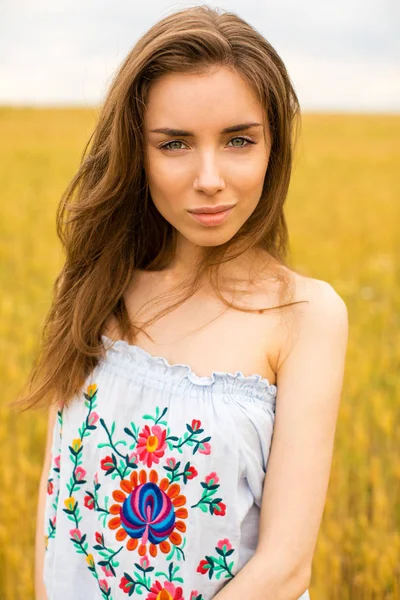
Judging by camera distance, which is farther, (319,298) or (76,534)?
(76,534)

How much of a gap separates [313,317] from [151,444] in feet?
1.24

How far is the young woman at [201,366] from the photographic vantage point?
4.62ft

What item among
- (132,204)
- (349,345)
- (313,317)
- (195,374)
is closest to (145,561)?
(195,374)

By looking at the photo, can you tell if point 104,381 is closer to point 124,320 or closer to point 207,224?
point 124,320

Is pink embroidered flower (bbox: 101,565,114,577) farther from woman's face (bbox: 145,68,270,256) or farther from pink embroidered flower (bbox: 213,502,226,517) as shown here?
woman's face (bbox: 145,68,270,256)

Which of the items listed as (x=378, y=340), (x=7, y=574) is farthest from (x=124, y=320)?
(x=378, y=340)

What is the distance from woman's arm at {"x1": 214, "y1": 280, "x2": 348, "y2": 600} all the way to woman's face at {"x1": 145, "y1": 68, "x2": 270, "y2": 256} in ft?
0.86

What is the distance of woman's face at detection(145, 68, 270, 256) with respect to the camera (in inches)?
55.0

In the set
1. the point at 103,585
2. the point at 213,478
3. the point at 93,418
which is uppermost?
the point at 93,418

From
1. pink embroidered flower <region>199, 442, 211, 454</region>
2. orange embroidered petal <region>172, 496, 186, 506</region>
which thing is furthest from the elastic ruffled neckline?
orange embroidered petal <region>172, 496, 186, 506</region>

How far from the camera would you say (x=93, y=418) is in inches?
61.8

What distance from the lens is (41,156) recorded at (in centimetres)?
1327

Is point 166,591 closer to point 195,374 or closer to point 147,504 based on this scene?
point 147,504

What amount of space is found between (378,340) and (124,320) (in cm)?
302
